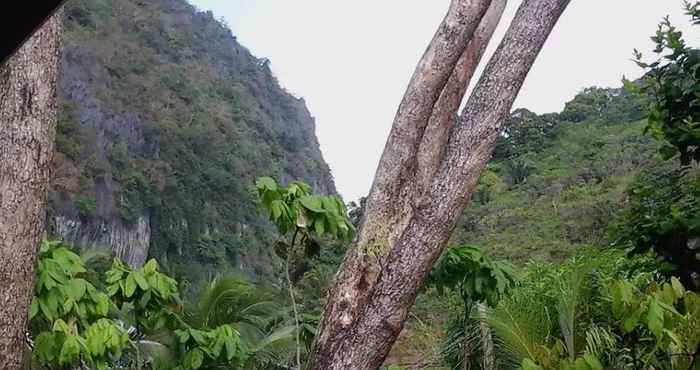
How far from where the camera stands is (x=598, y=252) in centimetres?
370

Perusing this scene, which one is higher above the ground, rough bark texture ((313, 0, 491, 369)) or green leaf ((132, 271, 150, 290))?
rough bark texture ((313, 0, 491, 369))

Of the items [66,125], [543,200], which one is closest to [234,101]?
[66,125]

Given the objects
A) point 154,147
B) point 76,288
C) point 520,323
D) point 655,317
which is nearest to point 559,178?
point 520,323

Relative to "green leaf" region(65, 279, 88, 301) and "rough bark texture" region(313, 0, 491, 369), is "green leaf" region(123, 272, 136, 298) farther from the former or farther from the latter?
"rough bark texture" region(313, 0, 491, 369)

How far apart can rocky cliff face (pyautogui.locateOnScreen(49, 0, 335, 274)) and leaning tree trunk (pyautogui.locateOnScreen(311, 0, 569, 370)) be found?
1952 centimetres

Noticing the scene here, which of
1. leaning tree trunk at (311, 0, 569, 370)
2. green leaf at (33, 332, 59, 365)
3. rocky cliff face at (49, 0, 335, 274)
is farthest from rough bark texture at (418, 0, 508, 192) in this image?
rocky cliff face at (49, 0, 335, 274)

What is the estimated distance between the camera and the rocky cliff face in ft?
80.4

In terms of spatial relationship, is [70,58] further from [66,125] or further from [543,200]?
[543,200]

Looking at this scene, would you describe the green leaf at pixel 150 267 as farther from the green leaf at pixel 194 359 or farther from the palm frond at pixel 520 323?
the palm frond at pixel 520 323

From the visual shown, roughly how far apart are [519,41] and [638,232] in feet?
2.70

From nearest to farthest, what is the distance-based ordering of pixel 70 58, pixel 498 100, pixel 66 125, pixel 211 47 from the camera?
pixel 498 100 → pixel 66 125 → pixel 70 58 → pixel 211 47

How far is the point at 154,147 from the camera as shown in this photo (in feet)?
95.1

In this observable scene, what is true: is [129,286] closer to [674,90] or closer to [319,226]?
[319,226]

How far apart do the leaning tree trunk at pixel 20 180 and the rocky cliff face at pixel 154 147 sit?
62.7ft
